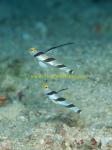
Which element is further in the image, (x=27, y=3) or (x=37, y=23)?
(x=27, y=3)

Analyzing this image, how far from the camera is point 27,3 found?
16.8 metres

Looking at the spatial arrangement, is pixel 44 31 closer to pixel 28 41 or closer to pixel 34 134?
pixel 28 41

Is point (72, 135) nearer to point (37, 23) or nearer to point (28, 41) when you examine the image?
point (28, 41)

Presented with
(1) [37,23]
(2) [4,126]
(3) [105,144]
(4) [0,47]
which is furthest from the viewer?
(1) [37,23]

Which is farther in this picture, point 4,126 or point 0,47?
point 0,47

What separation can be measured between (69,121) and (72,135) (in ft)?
1.48

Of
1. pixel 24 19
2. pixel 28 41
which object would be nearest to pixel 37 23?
pixel 24 19

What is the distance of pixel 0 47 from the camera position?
345 inches

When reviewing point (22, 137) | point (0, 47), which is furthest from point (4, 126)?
point (0, 47)

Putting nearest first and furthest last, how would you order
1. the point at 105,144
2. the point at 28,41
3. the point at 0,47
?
the point at 105,144 < the point at 0,47 < the point at 28,41

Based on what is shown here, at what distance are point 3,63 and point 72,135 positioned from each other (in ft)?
10.3

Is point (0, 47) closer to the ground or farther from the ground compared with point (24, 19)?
farther from the ground

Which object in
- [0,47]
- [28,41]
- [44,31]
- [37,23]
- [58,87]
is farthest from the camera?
[37,23]

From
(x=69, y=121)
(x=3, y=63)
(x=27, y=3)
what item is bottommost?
(x=27, y=3)
